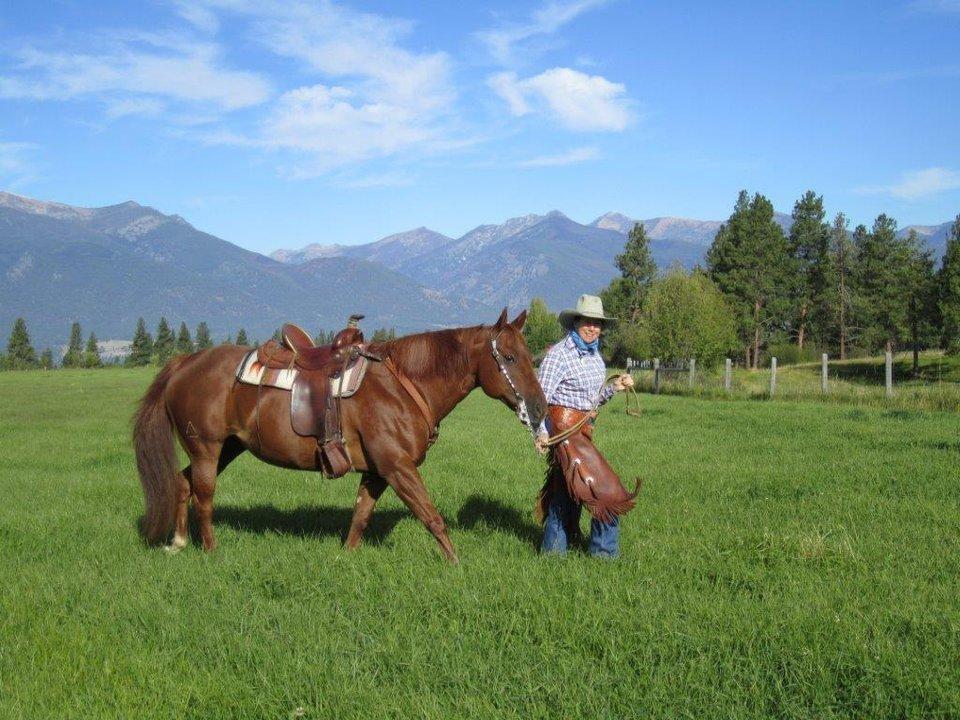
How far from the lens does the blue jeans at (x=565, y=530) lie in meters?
6.63

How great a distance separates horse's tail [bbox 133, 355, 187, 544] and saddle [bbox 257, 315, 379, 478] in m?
1.21

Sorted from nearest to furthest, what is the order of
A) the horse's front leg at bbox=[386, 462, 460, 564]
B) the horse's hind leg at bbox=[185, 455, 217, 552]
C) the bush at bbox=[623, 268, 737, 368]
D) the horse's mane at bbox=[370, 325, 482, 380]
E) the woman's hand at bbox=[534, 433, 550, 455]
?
the woman's hand at bbox=[534, 433, 550, 455] < the horse's front leg at bbox=[386, 462, 460, 564] < the horse's mane at bbox=[370, 325, 482, 380] < the horse's hind leg at bbox=[185, 455, 217, 552] < the bush at bbox=[623, 268, 737, 368]

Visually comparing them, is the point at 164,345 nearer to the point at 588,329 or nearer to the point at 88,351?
the point at 88,351

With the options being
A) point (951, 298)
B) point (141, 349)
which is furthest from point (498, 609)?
point (141, 349)

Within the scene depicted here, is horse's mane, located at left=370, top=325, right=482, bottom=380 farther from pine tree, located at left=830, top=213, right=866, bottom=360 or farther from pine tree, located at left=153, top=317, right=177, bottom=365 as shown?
pine tree, located at left=153, top=317, right=177, bottom=365

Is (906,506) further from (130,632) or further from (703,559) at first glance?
(130,632)

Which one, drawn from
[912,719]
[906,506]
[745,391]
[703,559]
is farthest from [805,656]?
[745,391]

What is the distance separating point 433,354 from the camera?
697 centimetres

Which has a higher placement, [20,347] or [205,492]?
[205,492]

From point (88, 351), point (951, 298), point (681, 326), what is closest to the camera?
point (951, 298)

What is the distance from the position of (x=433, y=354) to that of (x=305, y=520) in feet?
10.2

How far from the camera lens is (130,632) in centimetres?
520

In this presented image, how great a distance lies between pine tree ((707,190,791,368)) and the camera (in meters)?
72.1

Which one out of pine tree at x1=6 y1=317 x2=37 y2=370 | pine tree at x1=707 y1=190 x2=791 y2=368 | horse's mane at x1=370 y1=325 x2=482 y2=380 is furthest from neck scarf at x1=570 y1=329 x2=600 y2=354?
pine tree at x1=6 y1=317 x2=37 y2=370
